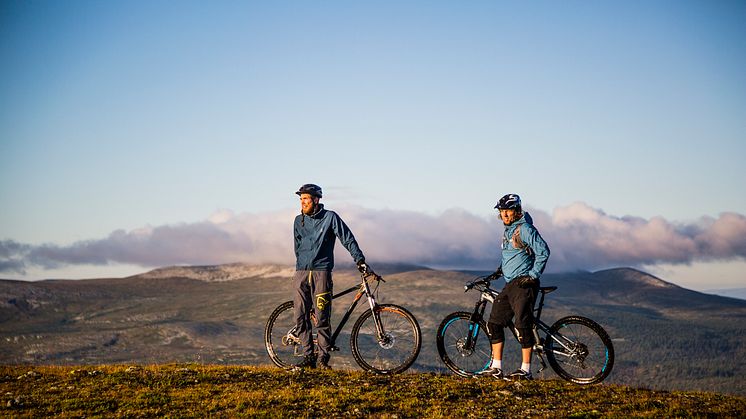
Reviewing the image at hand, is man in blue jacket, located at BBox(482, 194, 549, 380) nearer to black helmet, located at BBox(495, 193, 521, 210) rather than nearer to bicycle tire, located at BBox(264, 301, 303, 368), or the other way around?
black helmet, located at BBox(495, 193, 521, 210)

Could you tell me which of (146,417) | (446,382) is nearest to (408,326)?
(446,382)

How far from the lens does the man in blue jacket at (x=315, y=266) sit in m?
14.9

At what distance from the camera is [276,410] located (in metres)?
11.5

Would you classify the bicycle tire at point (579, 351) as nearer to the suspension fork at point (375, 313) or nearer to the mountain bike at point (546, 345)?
the mountain bike at point (546, 345)

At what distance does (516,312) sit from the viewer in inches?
558

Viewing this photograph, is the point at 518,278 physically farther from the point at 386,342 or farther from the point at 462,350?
the point at 386,342

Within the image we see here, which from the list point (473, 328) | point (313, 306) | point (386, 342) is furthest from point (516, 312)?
point (313, 306)

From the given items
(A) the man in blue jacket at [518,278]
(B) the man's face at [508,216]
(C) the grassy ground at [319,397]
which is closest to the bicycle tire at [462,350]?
(A) the man in blue jacket at [518,278]

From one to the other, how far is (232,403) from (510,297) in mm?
6003

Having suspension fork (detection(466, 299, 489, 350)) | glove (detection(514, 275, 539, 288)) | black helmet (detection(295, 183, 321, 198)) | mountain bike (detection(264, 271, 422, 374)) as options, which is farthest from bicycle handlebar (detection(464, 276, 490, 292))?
black helmet (detection(295, 183, 321, 198))

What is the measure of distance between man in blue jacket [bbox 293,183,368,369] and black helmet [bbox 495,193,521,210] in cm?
316

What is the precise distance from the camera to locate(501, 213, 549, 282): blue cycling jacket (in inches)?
547

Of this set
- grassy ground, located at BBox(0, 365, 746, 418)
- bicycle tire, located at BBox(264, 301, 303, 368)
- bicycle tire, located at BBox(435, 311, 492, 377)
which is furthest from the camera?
bicycle tire, located at BBox(264, 301, 303, 368)

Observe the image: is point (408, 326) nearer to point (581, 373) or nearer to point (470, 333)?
point (470, 333)
